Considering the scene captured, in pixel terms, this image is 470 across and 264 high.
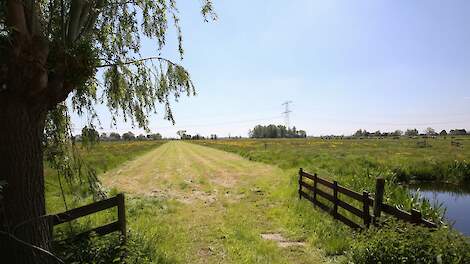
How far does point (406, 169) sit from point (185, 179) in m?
16.3

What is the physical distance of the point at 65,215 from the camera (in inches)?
265

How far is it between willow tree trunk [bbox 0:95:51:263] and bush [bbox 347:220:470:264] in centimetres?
539

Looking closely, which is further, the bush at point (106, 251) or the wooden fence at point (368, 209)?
the wooden fence at point (368, 209)

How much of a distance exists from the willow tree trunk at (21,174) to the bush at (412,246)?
212 inches

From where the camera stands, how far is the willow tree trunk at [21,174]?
5262mm

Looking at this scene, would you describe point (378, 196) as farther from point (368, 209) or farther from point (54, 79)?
point (54, 79)

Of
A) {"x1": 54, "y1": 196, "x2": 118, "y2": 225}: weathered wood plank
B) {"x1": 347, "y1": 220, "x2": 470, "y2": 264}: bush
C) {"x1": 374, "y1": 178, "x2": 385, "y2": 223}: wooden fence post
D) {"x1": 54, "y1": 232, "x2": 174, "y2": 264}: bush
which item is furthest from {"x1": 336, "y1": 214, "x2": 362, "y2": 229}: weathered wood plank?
{"x1": 54, "y1": 196, "x2": 118, "y2": 225}: weathered wood plank

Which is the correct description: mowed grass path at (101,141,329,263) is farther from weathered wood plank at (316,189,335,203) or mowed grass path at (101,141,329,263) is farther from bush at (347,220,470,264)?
bush at (347,220,470,264)

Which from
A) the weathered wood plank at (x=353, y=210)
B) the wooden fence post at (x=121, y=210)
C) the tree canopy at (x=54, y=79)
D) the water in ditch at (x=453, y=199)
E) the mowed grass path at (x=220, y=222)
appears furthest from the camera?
the water in ditch at (x=453, y=199)

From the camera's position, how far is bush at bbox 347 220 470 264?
5842 mm

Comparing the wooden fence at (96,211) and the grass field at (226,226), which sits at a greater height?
the wooden fence at (96,211)

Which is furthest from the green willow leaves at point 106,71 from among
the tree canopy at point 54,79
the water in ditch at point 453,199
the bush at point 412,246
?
the water in ditch at point 453,199

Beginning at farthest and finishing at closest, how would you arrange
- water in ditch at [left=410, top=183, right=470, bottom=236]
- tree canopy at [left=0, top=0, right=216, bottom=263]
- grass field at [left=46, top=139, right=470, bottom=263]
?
water in ditch at [left=410, top=183, right=470, bottom=236] → grass field at [left=46, top=139, right=470, bottom=263] → tree canopy at [left=0, top=0, right=216, bottom=263]

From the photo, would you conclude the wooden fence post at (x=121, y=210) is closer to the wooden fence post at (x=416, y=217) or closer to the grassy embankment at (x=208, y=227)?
the grassy embankment at (x=208, y=227)
